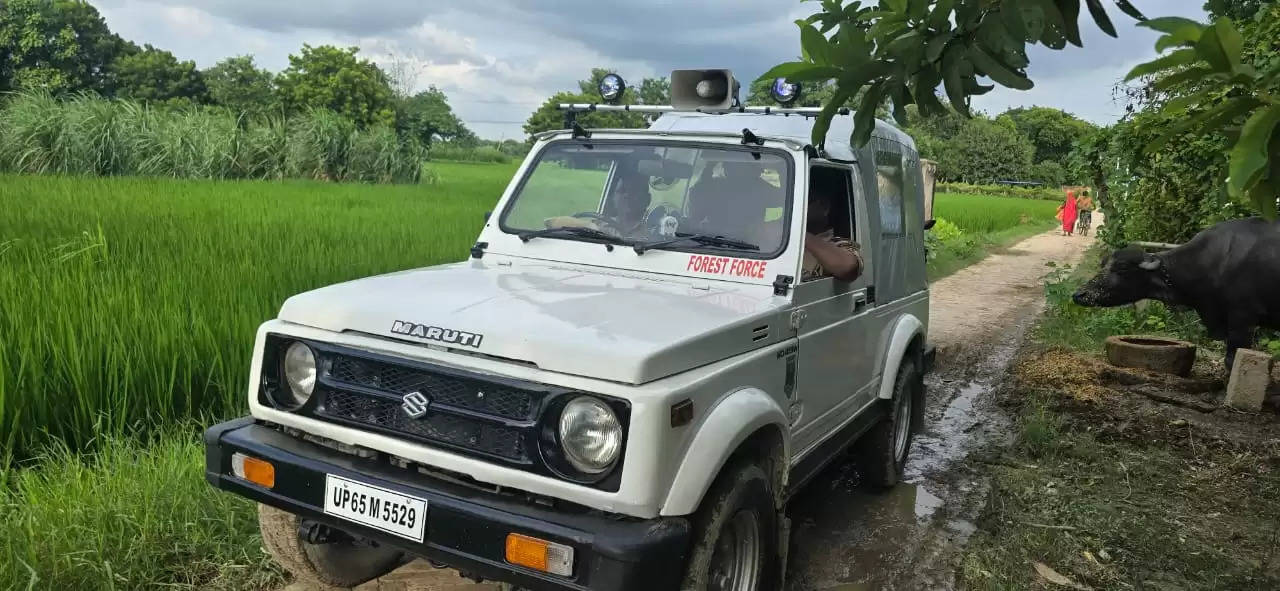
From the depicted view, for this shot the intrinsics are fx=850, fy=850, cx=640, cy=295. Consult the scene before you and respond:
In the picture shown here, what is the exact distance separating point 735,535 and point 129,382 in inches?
115

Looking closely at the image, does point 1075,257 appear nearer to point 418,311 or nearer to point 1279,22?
point 1279,22

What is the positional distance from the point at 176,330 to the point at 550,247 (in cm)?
209

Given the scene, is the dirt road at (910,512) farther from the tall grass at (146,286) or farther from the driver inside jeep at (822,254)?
the tall grass at (146,286)

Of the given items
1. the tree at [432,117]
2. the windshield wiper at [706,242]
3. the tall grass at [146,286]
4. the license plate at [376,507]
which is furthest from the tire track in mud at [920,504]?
the tree at [432,117]

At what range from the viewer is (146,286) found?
5.12 meters

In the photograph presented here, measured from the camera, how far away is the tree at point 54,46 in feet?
128

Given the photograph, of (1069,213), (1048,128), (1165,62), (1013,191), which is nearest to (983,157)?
(1013,191)

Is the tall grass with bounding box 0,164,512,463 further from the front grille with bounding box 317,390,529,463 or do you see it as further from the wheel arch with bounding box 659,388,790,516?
the wheel arch with bounding box 659,388,790,516

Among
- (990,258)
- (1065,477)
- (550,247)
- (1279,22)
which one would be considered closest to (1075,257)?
(990,258)

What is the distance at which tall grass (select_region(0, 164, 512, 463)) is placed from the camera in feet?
12.4

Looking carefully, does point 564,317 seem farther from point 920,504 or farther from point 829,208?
point 920,504

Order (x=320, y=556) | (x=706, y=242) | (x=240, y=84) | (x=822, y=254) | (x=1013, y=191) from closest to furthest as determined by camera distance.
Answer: (x=320, y=556)
(x=706, y=242)
(x=822, y=254)
(x=240, y=84)
(x=1013, y=191)

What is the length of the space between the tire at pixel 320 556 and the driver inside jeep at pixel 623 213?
1.52 metres

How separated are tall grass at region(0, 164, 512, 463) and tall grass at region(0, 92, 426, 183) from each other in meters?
3.38
